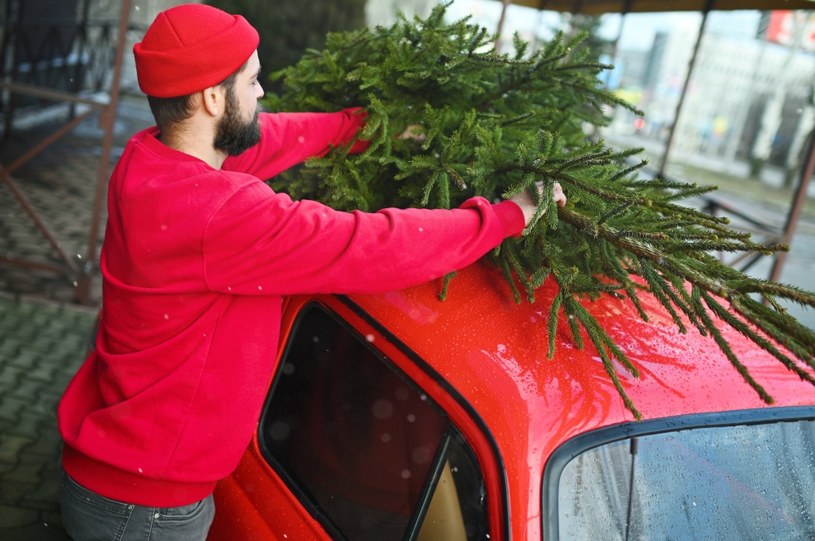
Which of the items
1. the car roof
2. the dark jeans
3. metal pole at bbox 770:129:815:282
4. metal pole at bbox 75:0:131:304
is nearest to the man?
the dark jeans

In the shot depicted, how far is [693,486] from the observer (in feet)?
6.15

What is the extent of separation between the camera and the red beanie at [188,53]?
194 centimetres

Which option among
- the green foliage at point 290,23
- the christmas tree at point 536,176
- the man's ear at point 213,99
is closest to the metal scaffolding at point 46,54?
the green foliage at point 290,23

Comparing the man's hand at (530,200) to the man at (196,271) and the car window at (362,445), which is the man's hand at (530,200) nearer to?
the man at (196,271)

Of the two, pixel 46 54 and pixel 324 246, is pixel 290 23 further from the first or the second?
pixel 324 246

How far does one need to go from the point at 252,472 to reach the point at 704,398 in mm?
1279

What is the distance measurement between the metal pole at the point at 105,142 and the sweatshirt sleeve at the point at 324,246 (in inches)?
158

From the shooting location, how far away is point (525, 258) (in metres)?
2.21

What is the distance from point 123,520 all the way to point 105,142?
430cm

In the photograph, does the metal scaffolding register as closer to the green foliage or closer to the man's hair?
the green foliage

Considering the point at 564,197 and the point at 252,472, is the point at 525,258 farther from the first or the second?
the point at 252,472

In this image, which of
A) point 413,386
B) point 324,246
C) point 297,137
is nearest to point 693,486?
point 413,386

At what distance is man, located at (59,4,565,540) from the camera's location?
182cm

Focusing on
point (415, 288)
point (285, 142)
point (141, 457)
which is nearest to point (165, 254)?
point (141, 457)
